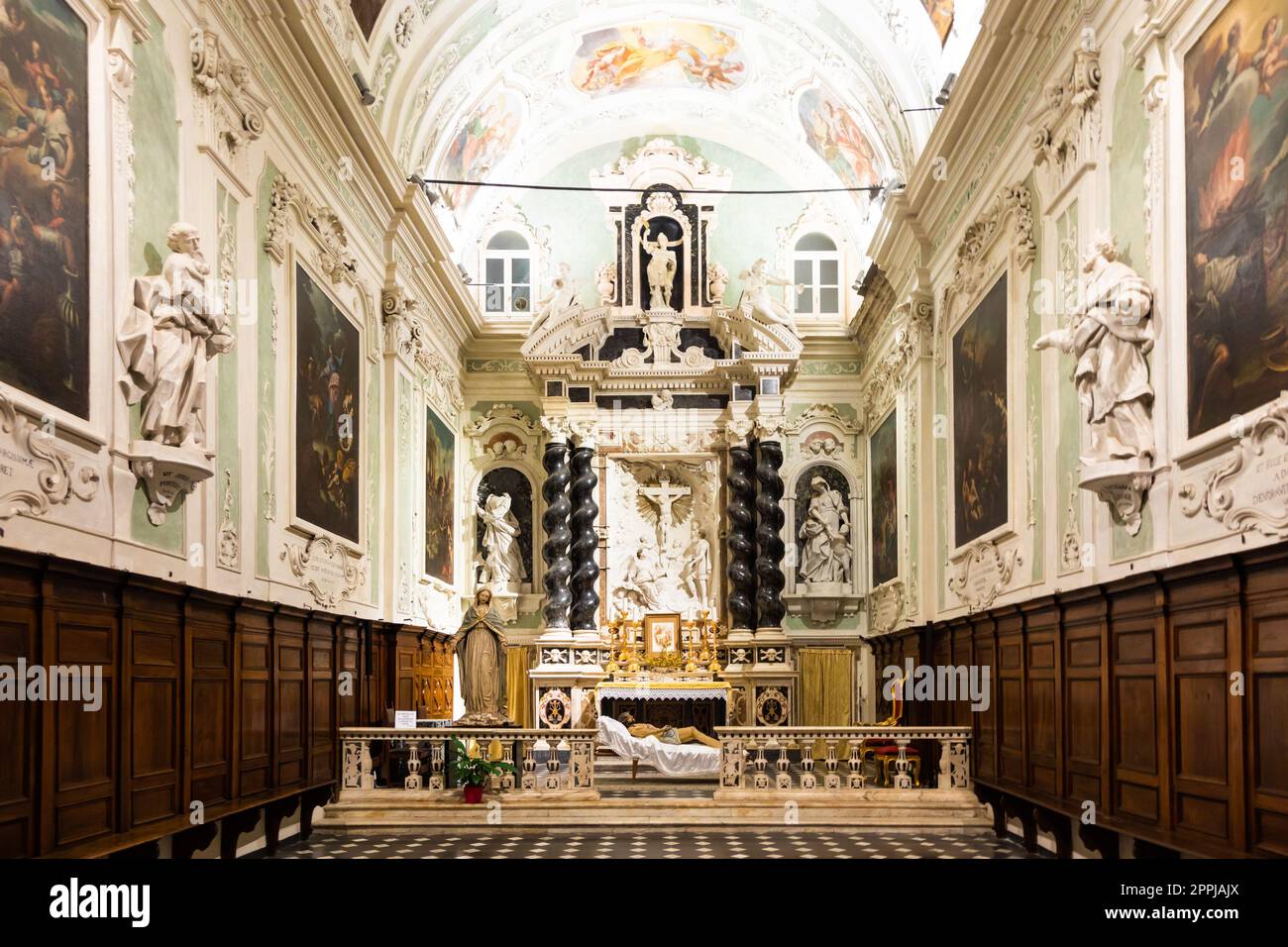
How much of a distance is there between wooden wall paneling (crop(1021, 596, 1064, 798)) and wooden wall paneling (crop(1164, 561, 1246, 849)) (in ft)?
7.93

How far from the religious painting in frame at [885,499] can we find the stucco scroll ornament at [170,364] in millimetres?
12522

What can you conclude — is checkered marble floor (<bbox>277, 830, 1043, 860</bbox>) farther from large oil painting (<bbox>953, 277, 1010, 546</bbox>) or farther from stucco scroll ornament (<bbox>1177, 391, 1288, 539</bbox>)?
stucco scroll ornament (<bbox>1177, 391, 1288, 539</bbox>)

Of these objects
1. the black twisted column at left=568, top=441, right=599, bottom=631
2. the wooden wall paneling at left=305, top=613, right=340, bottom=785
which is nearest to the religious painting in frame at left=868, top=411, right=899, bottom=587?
the black twisted column at left=568, top=441, right=599, bottom=631

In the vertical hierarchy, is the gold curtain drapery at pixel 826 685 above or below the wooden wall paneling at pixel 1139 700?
below

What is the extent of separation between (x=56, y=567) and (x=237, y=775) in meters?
3.94

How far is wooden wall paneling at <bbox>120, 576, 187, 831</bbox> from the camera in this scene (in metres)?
8.91

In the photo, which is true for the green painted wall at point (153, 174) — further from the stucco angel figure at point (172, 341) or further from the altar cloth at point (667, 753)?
the altar cloth at point (667, 753)

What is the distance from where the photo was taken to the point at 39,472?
A: 7918 mm

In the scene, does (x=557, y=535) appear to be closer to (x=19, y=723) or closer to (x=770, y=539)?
(x=770, y=539)

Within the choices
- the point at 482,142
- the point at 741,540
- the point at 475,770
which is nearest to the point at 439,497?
the point at 741,540

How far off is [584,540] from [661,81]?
27.1 feet

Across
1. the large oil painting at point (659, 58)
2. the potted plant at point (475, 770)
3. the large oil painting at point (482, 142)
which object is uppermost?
the large oil painting at point (659, 58)

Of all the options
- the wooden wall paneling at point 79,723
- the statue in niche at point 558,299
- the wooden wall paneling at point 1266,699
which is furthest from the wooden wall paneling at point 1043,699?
the statue in niche at point 558,299

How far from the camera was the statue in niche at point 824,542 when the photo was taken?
23781mm
